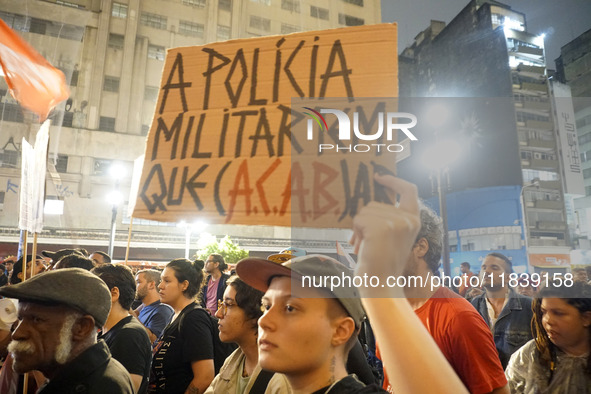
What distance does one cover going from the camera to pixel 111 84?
2811 centimetres

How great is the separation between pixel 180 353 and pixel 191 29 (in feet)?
106

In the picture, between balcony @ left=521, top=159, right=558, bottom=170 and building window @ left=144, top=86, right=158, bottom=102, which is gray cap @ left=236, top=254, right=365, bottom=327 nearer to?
building window @ left=144, top=86, right=158, bottom=102

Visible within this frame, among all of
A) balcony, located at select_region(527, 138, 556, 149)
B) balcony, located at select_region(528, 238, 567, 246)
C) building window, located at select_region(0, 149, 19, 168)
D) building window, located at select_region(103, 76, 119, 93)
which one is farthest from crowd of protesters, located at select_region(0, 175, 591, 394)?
balcony, located at select_region(527, 138, 556, 149)

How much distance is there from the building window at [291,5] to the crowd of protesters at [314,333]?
34845 mm

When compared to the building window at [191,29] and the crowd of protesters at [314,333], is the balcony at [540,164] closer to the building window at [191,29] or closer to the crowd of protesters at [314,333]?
the building window at [191,29]

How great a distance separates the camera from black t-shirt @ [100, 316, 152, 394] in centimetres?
267

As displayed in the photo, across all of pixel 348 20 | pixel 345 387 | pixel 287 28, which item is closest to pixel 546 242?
pixel 348 20

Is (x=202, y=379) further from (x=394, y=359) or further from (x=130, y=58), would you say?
(x=130, y=58)

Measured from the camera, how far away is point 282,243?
2883 cm

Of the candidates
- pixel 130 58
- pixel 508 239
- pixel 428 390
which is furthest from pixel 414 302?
pixel 508 239

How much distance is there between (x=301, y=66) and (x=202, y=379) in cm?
228

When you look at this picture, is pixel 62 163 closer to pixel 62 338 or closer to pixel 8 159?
pixel 8 159

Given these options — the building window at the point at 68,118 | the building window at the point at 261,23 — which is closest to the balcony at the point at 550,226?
the building window at the point at 261,23

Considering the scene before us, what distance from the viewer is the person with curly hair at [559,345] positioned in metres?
2.45
